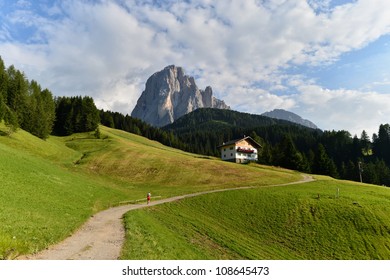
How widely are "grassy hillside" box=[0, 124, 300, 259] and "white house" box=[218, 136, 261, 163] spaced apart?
33.6 meters

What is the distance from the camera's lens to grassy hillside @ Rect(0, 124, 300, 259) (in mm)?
21453

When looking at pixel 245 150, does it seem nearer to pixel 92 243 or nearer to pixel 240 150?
pixel 240 150

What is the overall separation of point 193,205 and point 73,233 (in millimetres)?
23080

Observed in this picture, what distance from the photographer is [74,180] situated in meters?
48.9

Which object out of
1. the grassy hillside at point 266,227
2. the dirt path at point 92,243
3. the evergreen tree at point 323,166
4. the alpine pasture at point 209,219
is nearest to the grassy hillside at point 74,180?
the alpine pasture at point 209,219

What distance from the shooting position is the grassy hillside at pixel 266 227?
26205 millimetres

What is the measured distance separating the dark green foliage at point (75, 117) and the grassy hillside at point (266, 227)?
95126 mm

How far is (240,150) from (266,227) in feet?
255

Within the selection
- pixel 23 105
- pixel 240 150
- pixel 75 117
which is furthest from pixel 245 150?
pixel 23 105

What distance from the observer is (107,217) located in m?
32.2

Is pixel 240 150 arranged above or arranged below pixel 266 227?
above

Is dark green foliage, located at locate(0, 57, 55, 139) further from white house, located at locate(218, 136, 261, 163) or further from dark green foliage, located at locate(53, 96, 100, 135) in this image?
white house, located at locate(218, 136, 261, 163)
